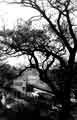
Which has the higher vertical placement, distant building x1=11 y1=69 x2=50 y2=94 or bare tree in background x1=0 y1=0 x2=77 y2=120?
bare tree in background x1=0 y1=0 x2=77 y2=120

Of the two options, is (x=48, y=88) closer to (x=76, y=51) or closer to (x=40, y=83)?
(x=40, y=83)

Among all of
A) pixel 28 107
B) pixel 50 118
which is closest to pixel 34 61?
pixel 28 107

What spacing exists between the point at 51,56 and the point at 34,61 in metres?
0.49

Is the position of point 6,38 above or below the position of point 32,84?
above

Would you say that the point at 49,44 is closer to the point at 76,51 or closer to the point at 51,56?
the point at 51,56

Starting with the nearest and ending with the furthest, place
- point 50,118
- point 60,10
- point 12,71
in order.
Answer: point 60,10 < point 50,118 < point 12,71

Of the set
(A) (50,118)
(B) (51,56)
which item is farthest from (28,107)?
(B) (51,56)

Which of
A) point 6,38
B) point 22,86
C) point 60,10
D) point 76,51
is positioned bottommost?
point 22,86

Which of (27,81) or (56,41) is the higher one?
(56,41)

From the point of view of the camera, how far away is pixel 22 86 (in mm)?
4281

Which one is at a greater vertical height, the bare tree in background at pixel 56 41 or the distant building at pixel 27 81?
the bare tree in background at pixel 56 41

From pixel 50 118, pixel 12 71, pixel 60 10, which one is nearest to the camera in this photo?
pixel 60 10

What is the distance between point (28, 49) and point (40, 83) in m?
1.10

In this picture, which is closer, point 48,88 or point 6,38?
point 6,38
